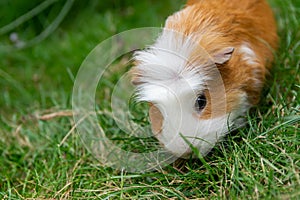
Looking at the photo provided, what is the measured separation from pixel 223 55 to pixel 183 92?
1.04 ft

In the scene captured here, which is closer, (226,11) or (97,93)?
(226,11)

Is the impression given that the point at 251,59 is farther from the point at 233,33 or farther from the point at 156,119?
the point at 156,119

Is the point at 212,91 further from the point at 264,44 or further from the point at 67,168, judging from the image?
the point at 67,168

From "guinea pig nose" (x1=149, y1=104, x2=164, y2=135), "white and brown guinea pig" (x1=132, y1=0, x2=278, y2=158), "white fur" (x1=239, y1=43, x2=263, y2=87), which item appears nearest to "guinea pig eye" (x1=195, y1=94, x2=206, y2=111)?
"white and brown guinea pig" (x1=132, y1=0, x2=278, y2=158)

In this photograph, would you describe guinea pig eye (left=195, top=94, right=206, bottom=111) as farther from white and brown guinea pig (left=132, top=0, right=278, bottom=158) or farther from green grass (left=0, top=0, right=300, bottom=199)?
green grass (left=0, top=0, right=300, bottom=199)

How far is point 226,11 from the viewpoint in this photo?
2.89m

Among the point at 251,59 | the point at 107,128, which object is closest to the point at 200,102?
the point at 251,59

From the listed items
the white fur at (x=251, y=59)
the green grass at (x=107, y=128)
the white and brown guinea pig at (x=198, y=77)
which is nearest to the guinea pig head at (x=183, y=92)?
the white and brown guinea pig at (x=198, y=77)

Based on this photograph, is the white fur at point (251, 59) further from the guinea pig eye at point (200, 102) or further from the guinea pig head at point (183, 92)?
the guinea pig eye at point (200, 102)

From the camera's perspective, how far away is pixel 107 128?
10.2 feet

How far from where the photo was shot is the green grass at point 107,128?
2334 mm

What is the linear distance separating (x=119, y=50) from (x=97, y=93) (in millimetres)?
587

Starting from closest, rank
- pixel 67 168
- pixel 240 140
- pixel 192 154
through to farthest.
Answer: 1. pixel 192 154
2. pixel 240 140
3. pixel 67 168

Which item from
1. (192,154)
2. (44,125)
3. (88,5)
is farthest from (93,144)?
(88,5)
